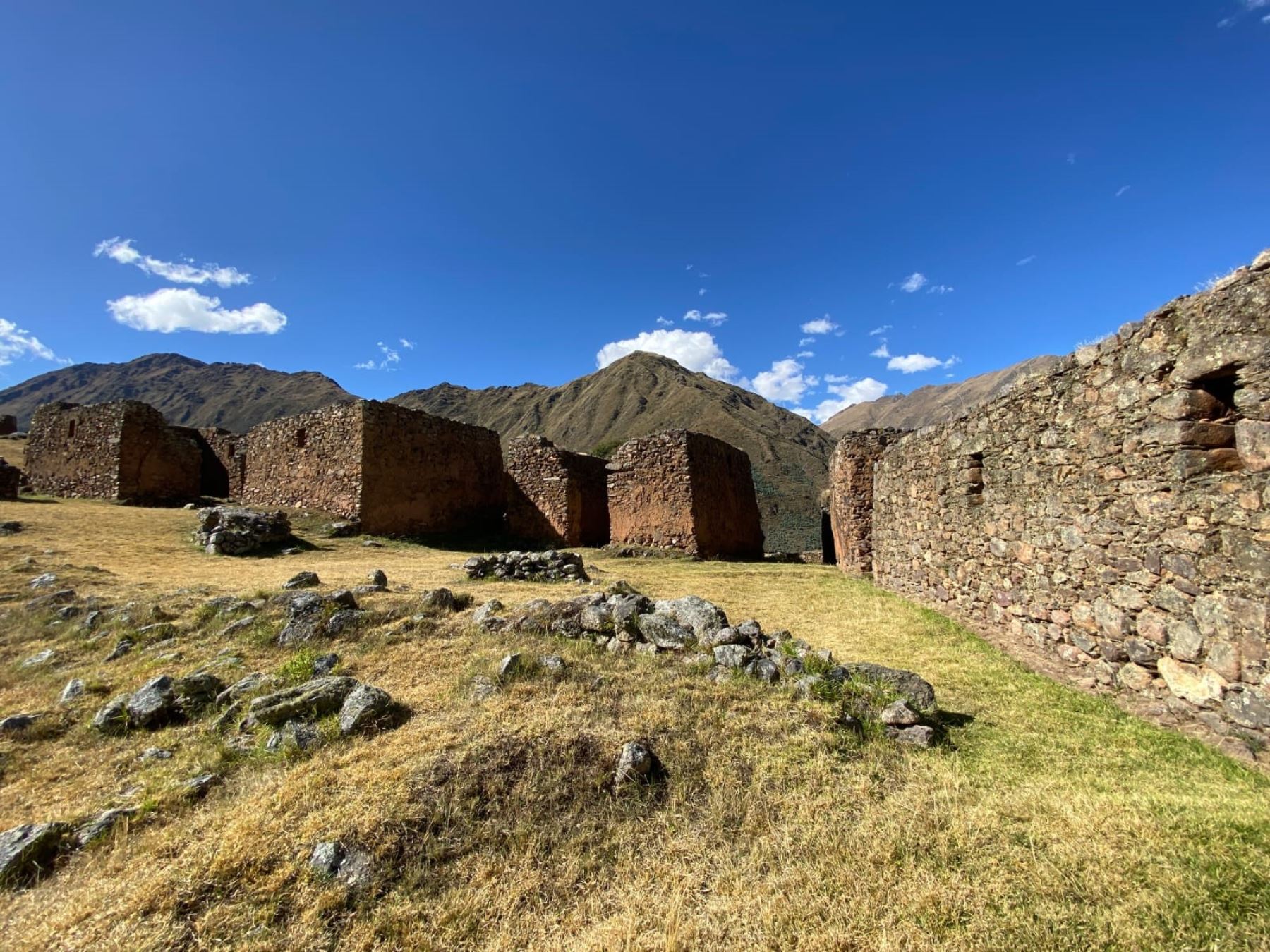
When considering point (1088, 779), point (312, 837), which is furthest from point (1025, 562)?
point (312, 837)

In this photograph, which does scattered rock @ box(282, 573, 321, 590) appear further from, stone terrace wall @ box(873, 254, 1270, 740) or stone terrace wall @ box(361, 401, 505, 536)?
stone terrace wall @ box(873, 254, 1270, 740)

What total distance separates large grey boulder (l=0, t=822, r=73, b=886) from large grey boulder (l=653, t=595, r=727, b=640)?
4.54m

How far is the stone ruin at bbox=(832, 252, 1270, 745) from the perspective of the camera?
4.20 meters

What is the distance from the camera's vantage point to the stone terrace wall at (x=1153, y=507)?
4.20 m

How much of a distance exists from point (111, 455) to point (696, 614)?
20683 millimetres

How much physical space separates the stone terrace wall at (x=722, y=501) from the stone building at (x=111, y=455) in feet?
54.3

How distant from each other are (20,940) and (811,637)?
7011mm

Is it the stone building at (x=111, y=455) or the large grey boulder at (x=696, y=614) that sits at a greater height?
the stone building at (x=111, y=455)

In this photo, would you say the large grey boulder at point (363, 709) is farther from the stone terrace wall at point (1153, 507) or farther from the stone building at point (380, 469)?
the stone building at point (380, 469)

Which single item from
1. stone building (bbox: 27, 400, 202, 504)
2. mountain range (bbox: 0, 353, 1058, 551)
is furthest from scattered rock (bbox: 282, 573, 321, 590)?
mountain range (bbox: 0, 353, 1058, 551)

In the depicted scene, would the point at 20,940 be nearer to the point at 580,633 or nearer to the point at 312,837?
the point at 312,837

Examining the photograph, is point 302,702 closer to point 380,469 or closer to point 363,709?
point 363,709

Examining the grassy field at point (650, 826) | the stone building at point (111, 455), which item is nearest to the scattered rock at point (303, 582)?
the grassy field at point (650, 826)

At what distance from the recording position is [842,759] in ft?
12.8
